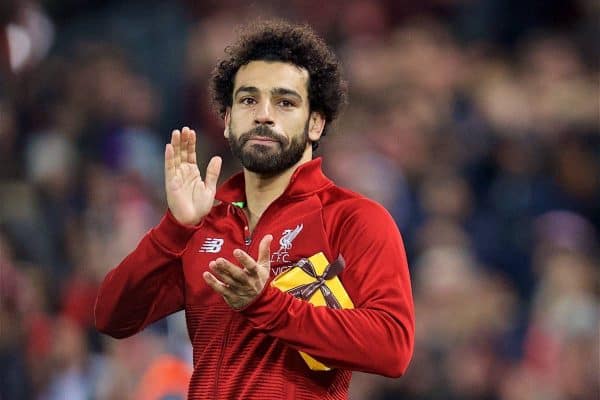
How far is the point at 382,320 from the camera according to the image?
310cm

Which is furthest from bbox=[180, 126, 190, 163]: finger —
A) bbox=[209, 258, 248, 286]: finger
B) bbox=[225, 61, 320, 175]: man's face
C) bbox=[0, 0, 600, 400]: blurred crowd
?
bbox=[0, 0, 600, 400]: blurred crowd

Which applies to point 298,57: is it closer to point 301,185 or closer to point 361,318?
point 301,185

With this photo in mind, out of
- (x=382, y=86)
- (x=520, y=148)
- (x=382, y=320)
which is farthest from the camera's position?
(x=382, y=86)

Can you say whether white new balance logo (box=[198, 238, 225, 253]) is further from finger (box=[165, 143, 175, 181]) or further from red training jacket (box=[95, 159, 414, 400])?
finger (box=[165, 143, 175, 181])

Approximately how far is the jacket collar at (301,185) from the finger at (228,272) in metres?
0.53

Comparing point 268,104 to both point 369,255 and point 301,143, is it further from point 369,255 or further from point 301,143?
point 369,255

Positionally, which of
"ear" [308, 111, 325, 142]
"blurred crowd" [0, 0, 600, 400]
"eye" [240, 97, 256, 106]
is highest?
"eye" [240, 97, 256, 106]

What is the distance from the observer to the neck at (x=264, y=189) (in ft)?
11.6

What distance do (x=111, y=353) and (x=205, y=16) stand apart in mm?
3826

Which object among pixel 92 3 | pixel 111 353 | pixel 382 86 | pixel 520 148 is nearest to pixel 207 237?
pixel 111 353

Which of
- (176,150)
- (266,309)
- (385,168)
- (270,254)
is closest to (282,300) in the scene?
(266,309)

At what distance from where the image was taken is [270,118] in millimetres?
3439

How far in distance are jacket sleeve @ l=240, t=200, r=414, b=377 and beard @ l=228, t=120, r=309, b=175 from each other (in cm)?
36

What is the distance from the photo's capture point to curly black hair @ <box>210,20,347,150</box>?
359cm
